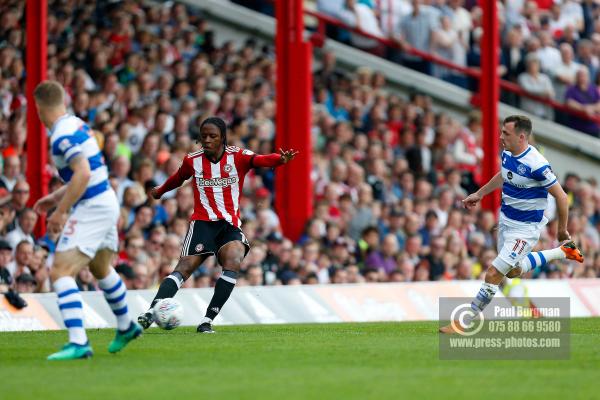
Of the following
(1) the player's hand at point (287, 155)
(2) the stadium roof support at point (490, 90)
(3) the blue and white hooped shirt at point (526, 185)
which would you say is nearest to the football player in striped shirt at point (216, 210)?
(1) the player's hand at point (287, 155)

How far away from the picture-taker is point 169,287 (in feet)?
39.4

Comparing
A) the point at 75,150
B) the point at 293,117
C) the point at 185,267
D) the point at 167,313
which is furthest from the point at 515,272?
the point at 293,117

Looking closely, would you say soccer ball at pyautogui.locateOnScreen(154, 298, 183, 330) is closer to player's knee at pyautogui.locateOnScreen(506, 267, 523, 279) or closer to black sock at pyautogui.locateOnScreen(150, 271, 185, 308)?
black sock at pyautogui.locateOnScreen(150, 271, 185, 308)

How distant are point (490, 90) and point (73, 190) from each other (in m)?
12.9

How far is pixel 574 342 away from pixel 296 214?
7.77 meters

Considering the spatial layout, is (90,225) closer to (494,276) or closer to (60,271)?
(60,271)

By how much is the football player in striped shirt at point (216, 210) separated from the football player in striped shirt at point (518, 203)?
2085 millimetres

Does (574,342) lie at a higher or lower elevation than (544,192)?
lower

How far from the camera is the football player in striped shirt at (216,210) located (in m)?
12.4

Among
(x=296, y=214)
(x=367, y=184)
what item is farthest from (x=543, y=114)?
(x=296, y=214)

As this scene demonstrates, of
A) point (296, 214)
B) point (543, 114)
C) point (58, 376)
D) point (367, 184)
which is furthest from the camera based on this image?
point (543, 114)

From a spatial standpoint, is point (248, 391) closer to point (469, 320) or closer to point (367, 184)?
point (469, 320)

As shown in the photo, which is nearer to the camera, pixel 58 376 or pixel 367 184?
pixel 58 376

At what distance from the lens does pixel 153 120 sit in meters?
18.4
